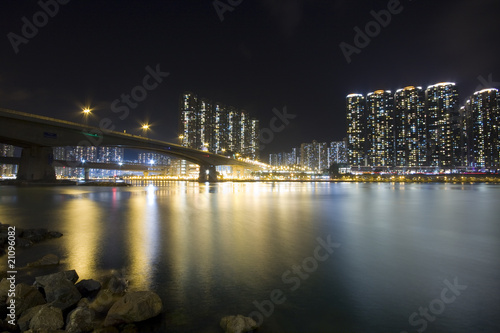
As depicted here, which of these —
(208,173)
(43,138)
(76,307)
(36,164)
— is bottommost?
(76,307)

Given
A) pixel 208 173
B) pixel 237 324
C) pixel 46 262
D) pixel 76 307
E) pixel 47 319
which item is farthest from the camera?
pixel 208 173

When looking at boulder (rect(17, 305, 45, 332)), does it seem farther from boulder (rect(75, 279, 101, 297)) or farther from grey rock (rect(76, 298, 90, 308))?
boulder (rect(75, 279, 101, 297))

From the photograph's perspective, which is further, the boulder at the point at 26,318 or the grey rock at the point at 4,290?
the grey rock at the point at 4,290

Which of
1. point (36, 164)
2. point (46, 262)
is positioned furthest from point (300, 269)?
point (36, 164)

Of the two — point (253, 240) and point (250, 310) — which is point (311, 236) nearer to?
point (253, 240)

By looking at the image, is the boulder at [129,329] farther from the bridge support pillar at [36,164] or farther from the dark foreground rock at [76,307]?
the bridge support pillar at [36,164]

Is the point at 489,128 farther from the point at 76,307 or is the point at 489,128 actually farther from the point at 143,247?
the point at 76,307

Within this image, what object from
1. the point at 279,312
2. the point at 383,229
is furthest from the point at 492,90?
the point at 279,312

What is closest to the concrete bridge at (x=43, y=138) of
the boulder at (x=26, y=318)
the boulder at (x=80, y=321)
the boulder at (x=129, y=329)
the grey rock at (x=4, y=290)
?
the grey rock at (x=4, y=290)
